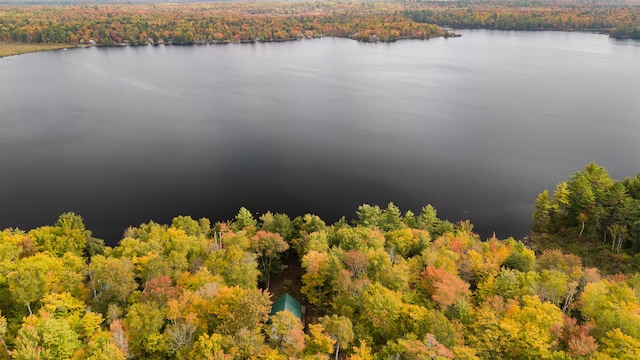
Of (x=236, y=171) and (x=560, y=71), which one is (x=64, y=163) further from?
(x=560, y=71)

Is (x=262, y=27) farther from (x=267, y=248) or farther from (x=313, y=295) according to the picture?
(x=313, y=295)

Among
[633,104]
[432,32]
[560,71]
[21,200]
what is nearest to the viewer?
[21,200]

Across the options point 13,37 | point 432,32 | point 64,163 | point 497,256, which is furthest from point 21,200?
point 432,32

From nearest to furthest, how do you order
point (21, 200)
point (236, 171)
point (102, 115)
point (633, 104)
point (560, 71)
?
point (21, 200)
point (236, 171)
point (102, 115)
point (633, 104)
point (560, 71)

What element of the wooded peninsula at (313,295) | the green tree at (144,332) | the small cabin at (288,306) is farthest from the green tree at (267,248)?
the green tree at (144,332)

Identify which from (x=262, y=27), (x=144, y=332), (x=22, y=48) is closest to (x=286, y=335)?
(x=144, y=332)

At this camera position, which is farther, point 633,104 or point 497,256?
point 633,104

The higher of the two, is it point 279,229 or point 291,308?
point 279,229

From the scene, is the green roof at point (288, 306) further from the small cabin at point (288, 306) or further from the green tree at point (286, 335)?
the green tree at point (286, 335)
